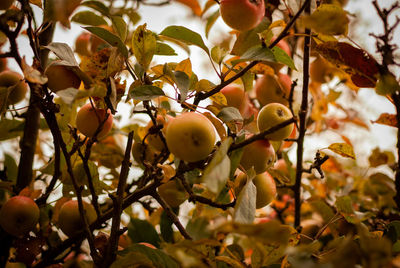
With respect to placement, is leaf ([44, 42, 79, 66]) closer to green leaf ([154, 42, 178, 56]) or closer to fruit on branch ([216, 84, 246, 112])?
green leaf ([154, 42, 178, 56])

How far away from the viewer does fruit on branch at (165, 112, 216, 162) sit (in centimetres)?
53

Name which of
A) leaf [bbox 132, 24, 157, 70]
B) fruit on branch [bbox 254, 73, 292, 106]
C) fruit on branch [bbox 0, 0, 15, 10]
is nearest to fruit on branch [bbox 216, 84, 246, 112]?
fruit on branch [bbox 254, 73, 292, 106]

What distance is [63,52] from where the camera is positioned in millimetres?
663

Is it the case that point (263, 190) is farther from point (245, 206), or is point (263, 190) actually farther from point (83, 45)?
point (83, 45)

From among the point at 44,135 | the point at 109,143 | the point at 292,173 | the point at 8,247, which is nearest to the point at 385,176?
the point at 292,173

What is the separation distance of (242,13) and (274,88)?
32 centimetres

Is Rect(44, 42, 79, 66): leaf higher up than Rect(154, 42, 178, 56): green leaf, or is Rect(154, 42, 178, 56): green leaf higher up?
Rect(154, 42, 178, 56): green leaf

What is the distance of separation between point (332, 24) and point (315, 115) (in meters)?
0.82

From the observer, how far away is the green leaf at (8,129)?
3.20ft

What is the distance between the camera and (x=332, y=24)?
528 mm

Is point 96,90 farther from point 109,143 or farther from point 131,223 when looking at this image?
point 109,143

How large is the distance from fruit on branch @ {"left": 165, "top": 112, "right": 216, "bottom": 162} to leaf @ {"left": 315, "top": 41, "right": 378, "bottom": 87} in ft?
1.04

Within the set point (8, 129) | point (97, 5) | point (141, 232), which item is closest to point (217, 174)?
point (141, 232)

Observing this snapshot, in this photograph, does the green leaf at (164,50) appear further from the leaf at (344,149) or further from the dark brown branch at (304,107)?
the leaf at (344,149)
